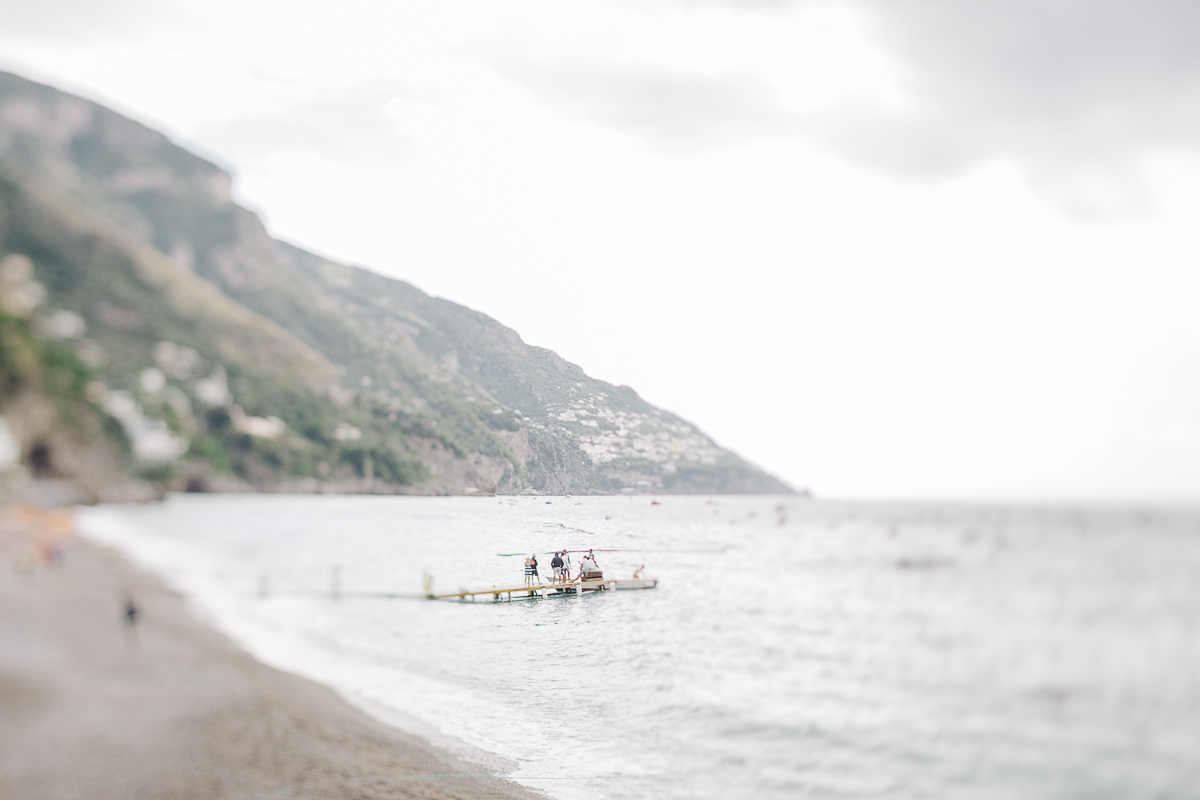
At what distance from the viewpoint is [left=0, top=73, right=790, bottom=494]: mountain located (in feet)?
19.6

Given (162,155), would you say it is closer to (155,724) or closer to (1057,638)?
(155,724)

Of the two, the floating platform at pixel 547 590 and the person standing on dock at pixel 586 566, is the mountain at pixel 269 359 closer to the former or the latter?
the person standing on dock at pixel 586 566

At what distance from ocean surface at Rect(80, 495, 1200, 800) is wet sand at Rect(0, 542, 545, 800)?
0.86m

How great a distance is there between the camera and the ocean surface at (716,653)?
6.13m

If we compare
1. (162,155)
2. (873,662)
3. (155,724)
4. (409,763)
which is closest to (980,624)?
(873,662)

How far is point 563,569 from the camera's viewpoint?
5645 millimetres

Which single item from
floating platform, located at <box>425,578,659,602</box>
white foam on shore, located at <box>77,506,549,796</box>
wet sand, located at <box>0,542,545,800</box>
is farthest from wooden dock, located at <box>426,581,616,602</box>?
white foam on shore, located at <box>77,506,549,796</box>

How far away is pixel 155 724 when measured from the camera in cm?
1256

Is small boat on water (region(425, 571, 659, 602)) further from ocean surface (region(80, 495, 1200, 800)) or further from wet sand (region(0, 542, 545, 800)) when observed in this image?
wet sand (region(0, 542, 545, 800))

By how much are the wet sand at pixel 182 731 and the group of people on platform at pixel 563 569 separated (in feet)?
12.0

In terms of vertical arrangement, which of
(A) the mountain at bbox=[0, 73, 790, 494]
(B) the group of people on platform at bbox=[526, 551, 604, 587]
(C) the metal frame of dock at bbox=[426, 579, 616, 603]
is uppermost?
(A) the mountain at bbox=[0, 73, 790, 494]

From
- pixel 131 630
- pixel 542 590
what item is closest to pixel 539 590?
pixel 542 590

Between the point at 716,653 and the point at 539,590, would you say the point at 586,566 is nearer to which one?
the point at 539,590

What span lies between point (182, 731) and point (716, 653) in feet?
47.0
